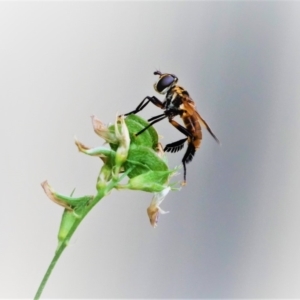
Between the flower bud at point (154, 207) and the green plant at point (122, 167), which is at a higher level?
the green plant at point (122, 167)

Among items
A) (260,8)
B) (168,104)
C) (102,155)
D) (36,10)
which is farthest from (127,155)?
(260,8)

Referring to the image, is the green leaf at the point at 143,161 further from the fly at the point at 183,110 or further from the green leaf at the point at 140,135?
the fly at the point at 183,110

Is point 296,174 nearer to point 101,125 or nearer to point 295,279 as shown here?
point 295,279

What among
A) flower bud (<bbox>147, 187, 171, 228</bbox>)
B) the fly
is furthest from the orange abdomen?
flower bud (<bbox>147, 187, 171, 228</bbox>)

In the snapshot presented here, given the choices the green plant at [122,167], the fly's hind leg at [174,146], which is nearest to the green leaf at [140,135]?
the green plant at [122,167]

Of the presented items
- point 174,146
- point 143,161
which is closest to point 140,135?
point 143,161

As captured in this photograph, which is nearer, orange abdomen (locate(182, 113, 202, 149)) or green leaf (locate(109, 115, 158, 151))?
green leaf (locate(109, 115, 158, 151))

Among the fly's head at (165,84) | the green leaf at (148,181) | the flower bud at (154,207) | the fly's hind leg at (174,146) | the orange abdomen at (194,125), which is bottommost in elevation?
the flower bud at (154,207)

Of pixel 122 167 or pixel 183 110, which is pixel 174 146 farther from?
pixel 122 167

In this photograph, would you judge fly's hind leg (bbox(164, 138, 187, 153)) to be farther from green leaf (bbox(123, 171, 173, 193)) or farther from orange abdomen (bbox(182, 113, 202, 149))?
green leaf (bbox(123, 171, 173, 193))

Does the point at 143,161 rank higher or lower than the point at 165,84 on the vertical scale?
lower

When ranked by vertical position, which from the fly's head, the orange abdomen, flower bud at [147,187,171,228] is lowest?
flower bud at [147,187,171,228]
